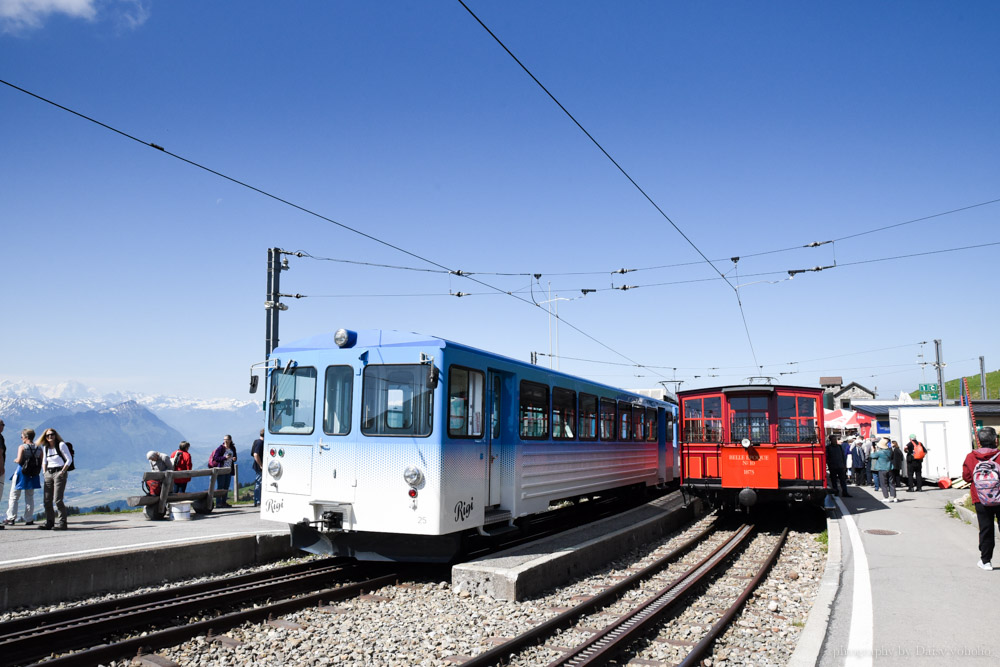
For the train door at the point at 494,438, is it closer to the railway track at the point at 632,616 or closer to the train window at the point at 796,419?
the railway track at the point at 632,616

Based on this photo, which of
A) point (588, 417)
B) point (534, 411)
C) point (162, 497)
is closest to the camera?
point (534, 411)

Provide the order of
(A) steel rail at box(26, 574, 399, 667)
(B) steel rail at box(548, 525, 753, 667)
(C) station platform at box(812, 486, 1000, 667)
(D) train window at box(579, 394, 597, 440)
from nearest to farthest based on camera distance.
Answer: (C) station platform at box(812, 486, 1000, 667)
(A) steel rail at box(26, 574, 399, 667)
(B) steel rail at box(548, 525, 753, 667)
(D) train window at box(579, 394, 597, 440)

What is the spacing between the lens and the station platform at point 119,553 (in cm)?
775

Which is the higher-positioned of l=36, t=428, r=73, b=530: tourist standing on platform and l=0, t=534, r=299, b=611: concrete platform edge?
l=36, t=428, r=73, b=530: tourist standing on platform

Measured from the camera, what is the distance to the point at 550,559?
8898 millimetres

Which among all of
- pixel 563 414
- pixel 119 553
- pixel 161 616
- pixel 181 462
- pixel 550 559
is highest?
pixel 563 414

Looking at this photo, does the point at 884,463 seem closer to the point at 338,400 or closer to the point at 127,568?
the point at 338,400

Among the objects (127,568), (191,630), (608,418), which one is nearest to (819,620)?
(191,630)

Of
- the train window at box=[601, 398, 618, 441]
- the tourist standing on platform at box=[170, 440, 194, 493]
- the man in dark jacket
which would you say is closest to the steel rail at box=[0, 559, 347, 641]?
the tourist standing on platform at box=[170, 440, 194, 493]

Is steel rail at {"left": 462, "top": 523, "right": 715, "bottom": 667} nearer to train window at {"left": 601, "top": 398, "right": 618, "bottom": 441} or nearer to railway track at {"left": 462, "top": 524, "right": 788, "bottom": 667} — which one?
railway track at {"left": 462, "top": 524, "right": 788, "bottom": 667}

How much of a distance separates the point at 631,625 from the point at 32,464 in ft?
36.9

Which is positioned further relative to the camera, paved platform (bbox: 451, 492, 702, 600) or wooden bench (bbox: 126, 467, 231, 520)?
wooden bench (bbox: 126, 467, 231, 520)

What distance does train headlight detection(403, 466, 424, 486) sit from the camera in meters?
8.59

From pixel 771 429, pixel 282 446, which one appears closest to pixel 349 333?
pixel 282 446
